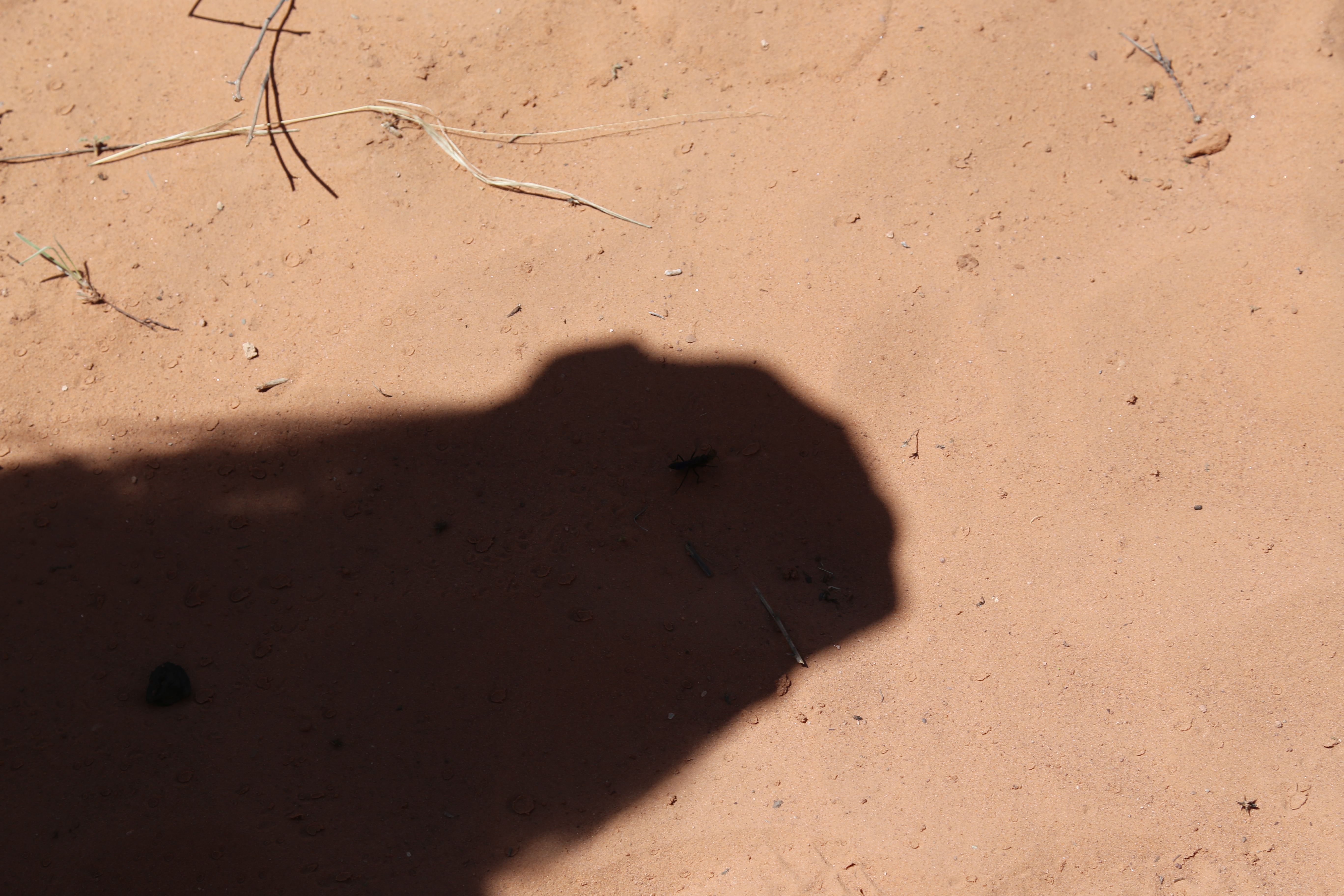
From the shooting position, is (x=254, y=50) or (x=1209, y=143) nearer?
(x=1209, y=143)

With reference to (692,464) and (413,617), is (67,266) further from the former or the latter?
(692,464)

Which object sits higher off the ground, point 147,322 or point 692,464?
point 147,322

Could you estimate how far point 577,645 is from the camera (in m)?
2.23

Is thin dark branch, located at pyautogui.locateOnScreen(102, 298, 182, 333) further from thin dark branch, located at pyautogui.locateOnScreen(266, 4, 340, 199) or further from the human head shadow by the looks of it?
thin dark branch, located at pyautogui.locateOnScreen(266, 4, 340, 199)

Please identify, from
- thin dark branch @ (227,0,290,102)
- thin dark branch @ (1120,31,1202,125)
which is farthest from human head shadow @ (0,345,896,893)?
thin dark branch @ (1120,31,1202,125)

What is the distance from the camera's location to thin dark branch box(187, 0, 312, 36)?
9.53ft

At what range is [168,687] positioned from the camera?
2.11 metres

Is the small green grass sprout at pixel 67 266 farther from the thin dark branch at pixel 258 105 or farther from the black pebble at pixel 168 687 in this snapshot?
the black pebble at pixel 168 687

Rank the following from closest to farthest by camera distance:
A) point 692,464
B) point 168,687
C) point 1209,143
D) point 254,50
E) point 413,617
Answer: point 168,687, point 413,617, point 692,464, point 1209,143, point 254,50

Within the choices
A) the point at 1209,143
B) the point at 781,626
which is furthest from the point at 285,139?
the point at 1209,143

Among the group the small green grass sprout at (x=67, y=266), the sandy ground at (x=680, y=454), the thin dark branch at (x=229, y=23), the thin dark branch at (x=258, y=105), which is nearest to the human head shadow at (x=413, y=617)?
the sandy ground at (x=680, y=454)

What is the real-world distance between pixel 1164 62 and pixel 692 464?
2219 mm

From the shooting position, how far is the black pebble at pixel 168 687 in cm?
211

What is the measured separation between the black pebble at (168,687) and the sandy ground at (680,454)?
4cm
